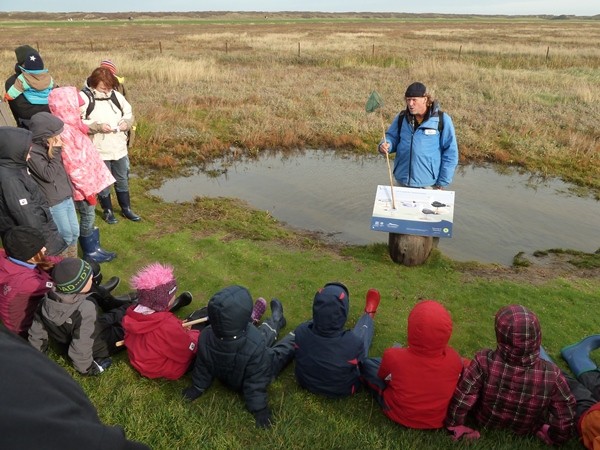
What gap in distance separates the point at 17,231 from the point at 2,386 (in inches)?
133

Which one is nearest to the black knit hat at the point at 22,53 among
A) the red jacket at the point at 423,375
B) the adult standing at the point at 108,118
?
the adult standing at the point at 108,118

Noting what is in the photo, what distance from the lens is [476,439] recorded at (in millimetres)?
3076

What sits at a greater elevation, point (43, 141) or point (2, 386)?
point (2, 386)

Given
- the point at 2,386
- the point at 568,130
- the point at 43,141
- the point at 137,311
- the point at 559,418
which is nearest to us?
the point at 2,386

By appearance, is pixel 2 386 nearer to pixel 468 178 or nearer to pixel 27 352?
pixel 27 352

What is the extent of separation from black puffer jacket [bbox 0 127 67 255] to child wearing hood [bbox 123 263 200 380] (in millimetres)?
1472

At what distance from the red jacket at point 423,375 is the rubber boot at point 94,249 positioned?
4149 millimetres

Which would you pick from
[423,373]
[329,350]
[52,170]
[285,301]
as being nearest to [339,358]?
[329,350]

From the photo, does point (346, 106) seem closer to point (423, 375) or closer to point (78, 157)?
point (78, 157)

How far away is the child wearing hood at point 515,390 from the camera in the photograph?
9.43ft

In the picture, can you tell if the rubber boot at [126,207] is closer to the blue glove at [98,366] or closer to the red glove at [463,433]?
the blue glove at [98,366]

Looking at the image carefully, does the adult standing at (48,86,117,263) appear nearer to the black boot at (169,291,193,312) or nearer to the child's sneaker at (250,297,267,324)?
the black boot at (169,291,193,312)

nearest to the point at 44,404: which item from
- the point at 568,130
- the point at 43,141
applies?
the point at 43,141

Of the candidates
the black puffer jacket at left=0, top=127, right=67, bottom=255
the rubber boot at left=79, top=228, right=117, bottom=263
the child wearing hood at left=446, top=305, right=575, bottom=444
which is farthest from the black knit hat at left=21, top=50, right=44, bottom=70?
the child wearing hood at left=446, top=305, right=575, bottom=444
